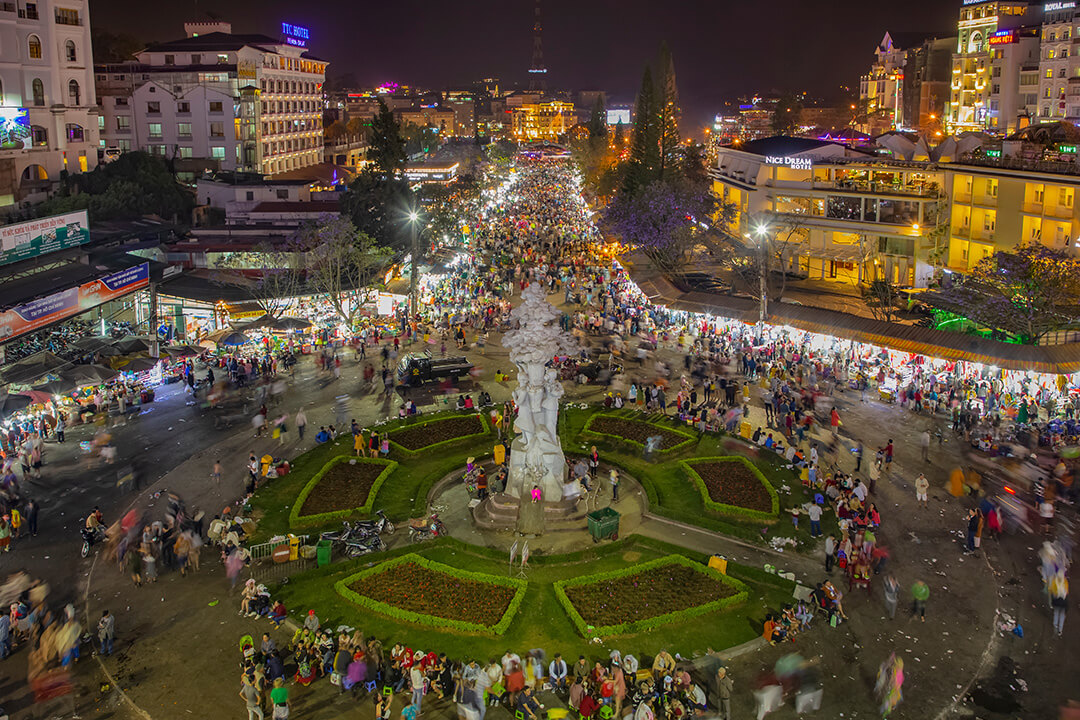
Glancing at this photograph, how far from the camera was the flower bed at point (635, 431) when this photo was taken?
101 ft

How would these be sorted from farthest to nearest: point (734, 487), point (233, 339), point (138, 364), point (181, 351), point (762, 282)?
point (762, 282), point (233, 339), point (181, 351), point (138, 364), point (734, 487)

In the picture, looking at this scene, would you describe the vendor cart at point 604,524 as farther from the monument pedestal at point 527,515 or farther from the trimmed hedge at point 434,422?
the trimmed hedge at point 434,422

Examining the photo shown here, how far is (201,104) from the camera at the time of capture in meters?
80.0

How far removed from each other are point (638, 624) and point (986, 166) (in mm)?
44818

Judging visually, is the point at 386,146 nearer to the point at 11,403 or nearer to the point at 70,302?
the point at 70,302

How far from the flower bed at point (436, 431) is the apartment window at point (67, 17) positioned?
154 feet

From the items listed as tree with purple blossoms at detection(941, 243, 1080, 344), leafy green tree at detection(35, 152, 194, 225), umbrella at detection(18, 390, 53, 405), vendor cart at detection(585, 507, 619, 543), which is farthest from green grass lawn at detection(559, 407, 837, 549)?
leafy green tree at detection(35, 152, 194, 225)

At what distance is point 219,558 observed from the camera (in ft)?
77.6

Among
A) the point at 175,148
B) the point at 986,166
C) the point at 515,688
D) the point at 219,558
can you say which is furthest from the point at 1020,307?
the point at 175,148

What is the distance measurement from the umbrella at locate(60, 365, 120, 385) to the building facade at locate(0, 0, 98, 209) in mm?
25633

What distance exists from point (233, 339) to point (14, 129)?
89.7ft

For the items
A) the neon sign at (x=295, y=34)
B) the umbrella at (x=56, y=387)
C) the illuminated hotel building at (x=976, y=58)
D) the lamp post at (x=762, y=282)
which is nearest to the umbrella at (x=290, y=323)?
the umbrella at (x=56, y=387)

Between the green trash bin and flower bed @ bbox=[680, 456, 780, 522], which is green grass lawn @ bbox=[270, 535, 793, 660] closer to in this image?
the green trash bin

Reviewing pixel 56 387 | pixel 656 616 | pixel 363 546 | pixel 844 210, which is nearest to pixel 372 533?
pixel 363 546
